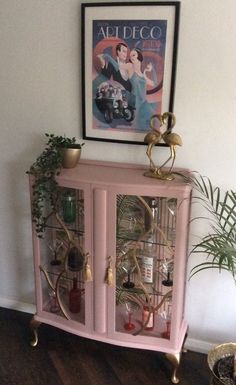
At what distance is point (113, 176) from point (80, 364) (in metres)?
1.06

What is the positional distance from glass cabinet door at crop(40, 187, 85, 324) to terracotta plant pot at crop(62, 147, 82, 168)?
13 cm

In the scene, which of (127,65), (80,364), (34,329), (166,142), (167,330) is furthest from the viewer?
(34,329)

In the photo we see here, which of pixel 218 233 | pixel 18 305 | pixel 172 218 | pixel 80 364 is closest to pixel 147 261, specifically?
pixel 172 218

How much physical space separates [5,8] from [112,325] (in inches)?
68.9

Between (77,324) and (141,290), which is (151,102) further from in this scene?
(77,324)

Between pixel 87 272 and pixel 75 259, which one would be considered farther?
pixel 75 259

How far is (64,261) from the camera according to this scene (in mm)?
2014

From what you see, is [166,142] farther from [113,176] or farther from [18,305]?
[18,305]

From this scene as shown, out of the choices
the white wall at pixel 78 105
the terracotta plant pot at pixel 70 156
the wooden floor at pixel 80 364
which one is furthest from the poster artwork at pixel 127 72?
the wooden floor at pixel 80 364

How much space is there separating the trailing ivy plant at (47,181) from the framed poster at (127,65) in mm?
216

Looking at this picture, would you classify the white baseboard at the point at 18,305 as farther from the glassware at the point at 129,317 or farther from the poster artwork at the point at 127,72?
the poster artwork at the point at 127,72

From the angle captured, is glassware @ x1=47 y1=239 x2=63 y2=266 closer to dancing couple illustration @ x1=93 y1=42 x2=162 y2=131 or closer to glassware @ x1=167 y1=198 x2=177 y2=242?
glassware @ x1=167 y1=198 x2=177 y2=242

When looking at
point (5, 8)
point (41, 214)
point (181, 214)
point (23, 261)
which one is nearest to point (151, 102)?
point (181, 214)

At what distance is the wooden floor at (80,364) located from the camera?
1.96 metres
